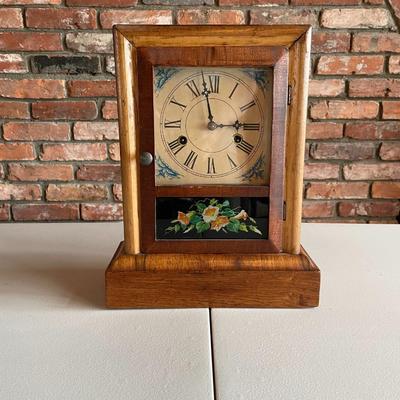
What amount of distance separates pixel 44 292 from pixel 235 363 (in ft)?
1.34

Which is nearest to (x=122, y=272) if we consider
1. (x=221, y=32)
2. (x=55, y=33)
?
(x=221, y=32)

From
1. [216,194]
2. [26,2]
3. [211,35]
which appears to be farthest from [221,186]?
[26,2]

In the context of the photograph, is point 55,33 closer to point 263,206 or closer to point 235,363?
point 263,206

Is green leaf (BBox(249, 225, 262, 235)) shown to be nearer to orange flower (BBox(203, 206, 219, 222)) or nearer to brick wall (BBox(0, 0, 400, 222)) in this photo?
orange flower (BBox(203, 206, 219, 222))

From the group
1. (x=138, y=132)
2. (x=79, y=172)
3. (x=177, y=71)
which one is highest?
(x=177, y=71)

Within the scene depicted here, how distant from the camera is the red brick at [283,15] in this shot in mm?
1280

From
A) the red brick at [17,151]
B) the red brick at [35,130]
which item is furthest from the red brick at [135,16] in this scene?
the red brick at [17,151]

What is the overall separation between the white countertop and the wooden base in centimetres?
2

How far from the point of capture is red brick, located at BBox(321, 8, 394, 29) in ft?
4.22

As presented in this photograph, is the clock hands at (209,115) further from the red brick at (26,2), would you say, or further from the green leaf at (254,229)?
the red brick at (26,2)

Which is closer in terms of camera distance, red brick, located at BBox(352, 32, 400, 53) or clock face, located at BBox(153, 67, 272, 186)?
clock face, located at BBox(153, 67, 272, 186)

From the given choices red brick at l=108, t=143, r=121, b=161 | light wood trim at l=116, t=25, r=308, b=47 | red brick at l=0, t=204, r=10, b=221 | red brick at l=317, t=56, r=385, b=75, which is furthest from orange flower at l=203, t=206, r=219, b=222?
red brick at l=0, t=204, r=10, b=221

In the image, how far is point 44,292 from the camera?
31.6 inches

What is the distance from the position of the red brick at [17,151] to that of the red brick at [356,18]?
1.00 meters
